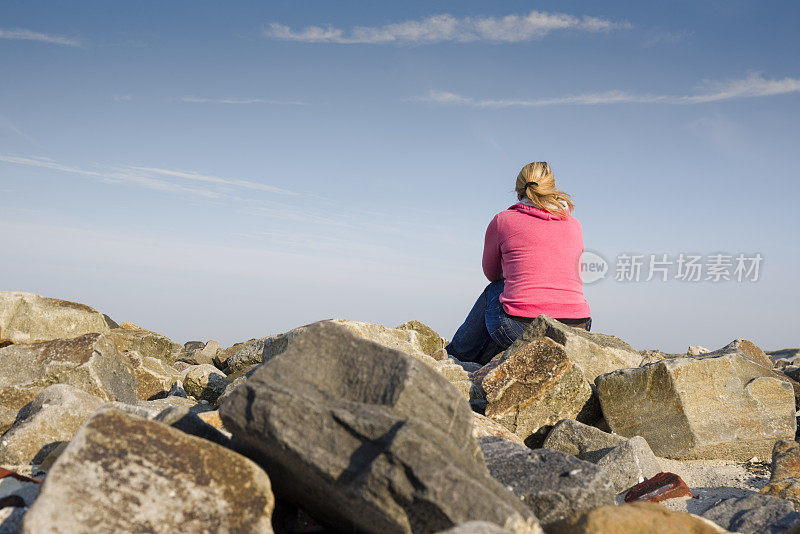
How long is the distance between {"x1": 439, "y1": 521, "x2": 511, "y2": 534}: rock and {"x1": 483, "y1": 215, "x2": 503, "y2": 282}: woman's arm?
5504mm

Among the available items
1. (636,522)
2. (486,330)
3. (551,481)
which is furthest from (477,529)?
(486,330)

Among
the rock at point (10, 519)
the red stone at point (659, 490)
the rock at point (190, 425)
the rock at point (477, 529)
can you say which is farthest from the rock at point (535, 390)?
the rock at point (10, 519)

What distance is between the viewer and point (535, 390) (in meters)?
5.21

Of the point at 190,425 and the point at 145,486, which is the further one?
the point at 190,425

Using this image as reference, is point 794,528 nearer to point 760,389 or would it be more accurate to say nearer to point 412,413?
point 412,413

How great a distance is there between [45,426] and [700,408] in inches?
189

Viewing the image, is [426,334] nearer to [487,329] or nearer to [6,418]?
[487,329]

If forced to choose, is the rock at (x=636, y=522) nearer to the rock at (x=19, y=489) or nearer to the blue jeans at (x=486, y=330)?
the rock at (x=19, y=489)

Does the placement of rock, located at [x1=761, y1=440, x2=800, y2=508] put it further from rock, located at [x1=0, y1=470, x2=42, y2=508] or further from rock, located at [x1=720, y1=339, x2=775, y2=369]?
rock, located at [x1=720, y1=339, x2=775, y2=369]

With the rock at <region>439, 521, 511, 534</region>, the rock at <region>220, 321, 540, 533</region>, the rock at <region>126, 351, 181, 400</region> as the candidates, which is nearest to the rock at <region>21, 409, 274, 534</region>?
the rock at <region>220, 321, 540, 533</region>

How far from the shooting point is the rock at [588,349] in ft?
20.0

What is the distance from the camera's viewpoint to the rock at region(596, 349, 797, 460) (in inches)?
201

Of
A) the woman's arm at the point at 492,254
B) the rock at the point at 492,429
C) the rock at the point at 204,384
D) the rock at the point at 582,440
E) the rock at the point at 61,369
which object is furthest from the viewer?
the woman's arm at the point at 492,254

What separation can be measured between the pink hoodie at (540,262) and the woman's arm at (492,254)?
0.06 m
